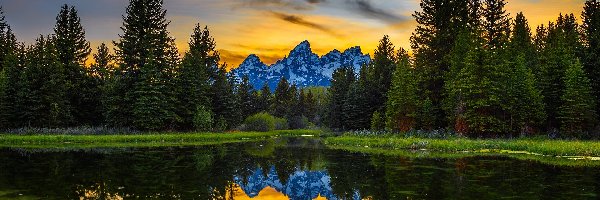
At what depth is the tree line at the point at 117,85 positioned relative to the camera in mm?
51594

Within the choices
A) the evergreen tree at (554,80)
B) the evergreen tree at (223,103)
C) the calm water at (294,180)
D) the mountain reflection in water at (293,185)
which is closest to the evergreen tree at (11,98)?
the evergreen tree at (223,103)

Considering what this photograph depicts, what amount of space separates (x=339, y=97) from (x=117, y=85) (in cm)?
4358

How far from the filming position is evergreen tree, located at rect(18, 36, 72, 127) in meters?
50.8

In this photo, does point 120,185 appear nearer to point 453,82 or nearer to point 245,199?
point 245,199

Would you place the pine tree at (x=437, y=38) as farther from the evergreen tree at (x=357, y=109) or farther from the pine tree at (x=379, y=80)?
the evergreen tree at (x=357, y=109)

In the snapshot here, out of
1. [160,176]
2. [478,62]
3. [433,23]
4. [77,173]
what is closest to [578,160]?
[478,62]

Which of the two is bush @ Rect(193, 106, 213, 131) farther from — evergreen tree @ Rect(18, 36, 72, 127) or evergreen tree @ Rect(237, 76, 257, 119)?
evergreen tree @ Rect(237, 76, 257, 119)

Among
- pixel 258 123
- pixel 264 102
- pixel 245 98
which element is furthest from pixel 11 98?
pixel 264 102

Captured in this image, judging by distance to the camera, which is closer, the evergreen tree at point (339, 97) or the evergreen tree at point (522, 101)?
the evergreen tree at point (522, 101)

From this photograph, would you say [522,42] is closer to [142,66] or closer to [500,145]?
[500,145]

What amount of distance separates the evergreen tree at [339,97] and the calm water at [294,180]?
60.0m

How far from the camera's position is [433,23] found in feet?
184

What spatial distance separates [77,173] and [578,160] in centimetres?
2700

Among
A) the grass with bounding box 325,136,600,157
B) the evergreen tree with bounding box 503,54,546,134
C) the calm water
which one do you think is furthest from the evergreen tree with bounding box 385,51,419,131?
the calm water
